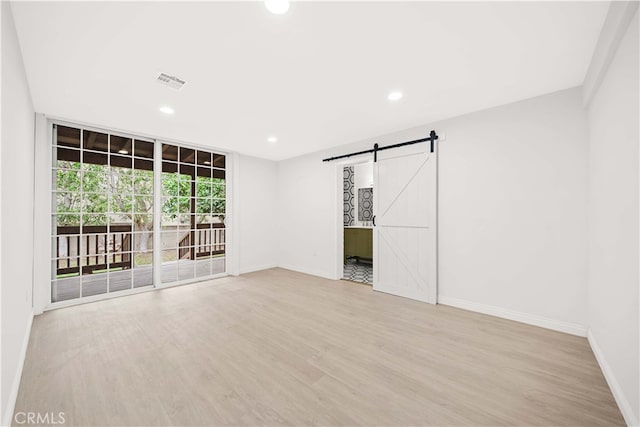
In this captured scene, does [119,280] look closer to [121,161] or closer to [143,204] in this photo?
[143,204]

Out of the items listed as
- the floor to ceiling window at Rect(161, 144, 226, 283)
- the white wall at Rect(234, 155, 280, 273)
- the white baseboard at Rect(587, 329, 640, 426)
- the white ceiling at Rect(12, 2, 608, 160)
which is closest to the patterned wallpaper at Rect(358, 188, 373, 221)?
the white wall at Rect(234, 155, 280, 273)

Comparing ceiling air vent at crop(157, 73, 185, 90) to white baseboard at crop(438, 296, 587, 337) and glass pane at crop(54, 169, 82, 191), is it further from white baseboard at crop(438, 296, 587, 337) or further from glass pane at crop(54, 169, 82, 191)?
white baseboard at crop(438, 296, 587, 337)

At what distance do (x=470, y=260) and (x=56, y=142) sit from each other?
220 inches

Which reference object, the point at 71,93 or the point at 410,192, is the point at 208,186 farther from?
the point at 410,192

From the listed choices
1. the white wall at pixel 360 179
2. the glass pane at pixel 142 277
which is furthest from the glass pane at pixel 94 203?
the white wall at pixel 360 179

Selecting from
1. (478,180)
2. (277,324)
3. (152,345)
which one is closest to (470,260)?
(478,180)

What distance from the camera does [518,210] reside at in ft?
9.51

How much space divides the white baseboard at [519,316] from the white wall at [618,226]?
12.7 inches

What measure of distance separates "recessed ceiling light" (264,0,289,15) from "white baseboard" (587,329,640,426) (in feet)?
9.81

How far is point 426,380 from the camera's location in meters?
1.89

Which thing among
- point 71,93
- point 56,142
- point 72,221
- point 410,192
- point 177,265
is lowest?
point 177,265

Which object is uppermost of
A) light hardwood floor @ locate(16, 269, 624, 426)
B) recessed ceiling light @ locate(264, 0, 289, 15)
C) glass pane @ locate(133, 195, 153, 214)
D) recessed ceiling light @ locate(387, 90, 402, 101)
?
recessed ceiling light @ locate(387, 90, 402, 101)

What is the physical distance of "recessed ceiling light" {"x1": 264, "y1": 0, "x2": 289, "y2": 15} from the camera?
1.54 metres

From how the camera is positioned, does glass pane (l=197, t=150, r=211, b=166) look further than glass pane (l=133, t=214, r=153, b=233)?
Yes
